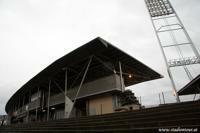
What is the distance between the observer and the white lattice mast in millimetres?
21777

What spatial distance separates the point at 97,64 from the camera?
18.9 m

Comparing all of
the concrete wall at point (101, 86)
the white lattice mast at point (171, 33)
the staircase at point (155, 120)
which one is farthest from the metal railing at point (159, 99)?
the staircase at point (155, 120)

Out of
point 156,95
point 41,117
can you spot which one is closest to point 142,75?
point 156,95

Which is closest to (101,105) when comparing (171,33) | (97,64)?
(97,64)

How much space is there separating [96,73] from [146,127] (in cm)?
→ 1412

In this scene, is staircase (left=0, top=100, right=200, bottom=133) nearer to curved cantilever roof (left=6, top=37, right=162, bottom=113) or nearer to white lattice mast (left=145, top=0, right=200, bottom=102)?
curved cantilever roof (left=6, top=37, right=162, bottom=113)

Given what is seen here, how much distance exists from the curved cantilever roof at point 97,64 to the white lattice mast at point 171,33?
4640mm

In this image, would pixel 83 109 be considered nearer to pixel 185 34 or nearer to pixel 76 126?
pixel 76 126

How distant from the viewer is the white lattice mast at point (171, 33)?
2178cm

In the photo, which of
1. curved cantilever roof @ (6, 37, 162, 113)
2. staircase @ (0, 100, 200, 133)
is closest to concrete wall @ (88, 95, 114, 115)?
curved cantilever roof @ (6, 37, 162, 113)

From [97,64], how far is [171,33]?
1356 cm

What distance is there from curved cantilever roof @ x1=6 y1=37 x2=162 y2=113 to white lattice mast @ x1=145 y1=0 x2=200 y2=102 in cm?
464

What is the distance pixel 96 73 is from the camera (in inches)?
790

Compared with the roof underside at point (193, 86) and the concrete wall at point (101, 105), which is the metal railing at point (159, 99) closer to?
the roof underside at point (193, 86)
